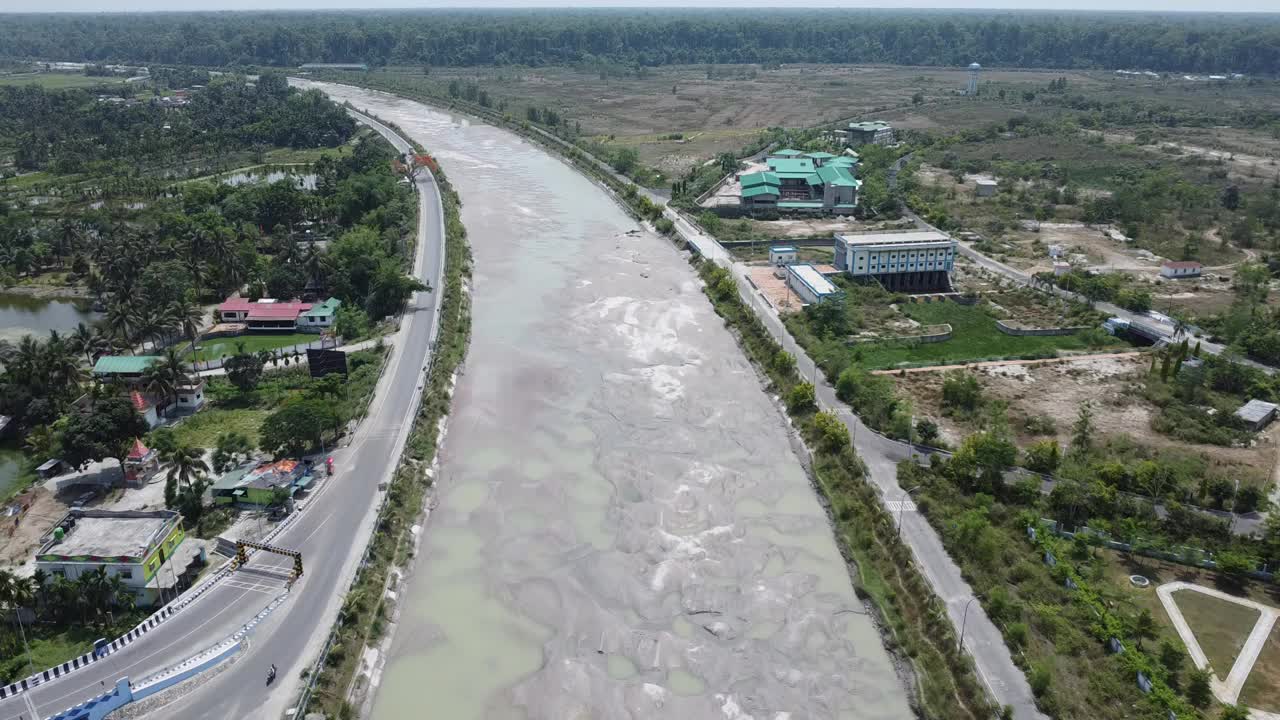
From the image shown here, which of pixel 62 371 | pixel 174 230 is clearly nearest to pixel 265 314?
pixel 62 371

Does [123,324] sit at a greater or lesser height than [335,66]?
lesser

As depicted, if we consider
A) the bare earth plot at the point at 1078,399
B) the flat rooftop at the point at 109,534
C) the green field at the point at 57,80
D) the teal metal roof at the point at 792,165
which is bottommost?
the bare earth plot at the point at 1078,399

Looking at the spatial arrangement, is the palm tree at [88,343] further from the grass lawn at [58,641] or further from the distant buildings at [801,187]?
the distant buildings at [801,187]

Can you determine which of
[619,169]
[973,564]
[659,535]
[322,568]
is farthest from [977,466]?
[619,169]

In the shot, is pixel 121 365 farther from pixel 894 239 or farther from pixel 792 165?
pixel 792 165

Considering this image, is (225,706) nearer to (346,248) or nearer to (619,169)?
(346,248)

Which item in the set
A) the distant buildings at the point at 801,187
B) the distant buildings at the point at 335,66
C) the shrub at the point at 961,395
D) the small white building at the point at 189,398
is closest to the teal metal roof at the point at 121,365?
the small white building at the point at 189,398
